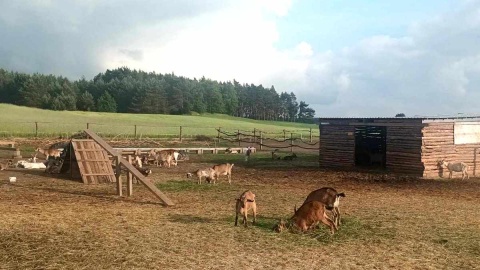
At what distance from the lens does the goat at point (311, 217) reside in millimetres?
11272

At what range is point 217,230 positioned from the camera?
37.7 feet

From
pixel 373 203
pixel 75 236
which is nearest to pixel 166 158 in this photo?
pixel 373 203

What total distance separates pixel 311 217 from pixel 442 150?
1730cm

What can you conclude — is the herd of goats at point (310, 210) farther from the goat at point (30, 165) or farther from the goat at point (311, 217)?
the goat at point (30, 165)

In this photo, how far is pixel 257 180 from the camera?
22891 millimetres

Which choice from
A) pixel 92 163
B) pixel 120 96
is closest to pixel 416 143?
pixel 92 163

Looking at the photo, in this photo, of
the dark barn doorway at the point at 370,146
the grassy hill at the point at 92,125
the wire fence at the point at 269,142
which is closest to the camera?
the dark barn doorway at the point at 370,146

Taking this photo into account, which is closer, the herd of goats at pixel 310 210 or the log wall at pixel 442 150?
the herd of goats at pixel 310 210

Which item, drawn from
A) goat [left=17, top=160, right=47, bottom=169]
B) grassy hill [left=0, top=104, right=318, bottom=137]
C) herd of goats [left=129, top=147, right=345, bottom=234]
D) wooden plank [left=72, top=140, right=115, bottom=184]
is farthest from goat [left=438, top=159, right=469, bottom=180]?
grassy hill [left=0, top=104, right=318, bottom=137]

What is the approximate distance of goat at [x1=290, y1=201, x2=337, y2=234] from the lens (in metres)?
11.3

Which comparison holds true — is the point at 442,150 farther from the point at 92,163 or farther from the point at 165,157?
the point at 92,163

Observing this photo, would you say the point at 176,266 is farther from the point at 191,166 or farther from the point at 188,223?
the point at 191,166

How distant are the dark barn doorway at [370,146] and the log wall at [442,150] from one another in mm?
5107

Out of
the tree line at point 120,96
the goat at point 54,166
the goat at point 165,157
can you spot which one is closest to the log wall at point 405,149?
the goat at point 165,157
